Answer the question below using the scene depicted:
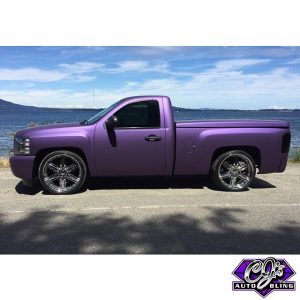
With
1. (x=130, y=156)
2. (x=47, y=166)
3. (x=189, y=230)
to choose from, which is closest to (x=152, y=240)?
(x=189, y=230)

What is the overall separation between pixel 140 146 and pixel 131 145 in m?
0.16

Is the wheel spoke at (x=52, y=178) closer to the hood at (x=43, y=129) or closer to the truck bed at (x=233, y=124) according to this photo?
the hood at (x=43, y=129)

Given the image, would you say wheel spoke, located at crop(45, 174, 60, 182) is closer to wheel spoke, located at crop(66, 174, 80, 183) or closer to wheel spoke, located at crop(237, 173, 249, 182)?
wheel spoke, located at crop(66, 174, 80, 183)

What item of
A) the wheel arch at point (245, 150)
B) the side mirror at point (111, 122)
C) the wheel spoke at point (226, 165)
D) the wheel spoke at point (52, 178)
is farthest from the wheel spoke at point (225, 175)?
the wheel spoke at point (52, 178)

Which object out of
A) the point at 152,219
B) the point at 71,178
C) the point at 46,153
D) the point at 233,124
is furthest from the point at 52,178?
the point at 233,124

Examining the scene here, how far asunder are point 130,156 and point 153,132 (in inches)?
23.1

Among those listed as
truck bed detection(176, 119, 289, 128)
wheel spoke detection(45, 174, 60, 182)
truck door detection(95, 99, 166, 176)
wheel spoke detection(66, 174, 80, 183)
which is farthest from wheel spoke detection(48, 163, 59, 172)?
truck bed detection(176, 119, 289, 128)

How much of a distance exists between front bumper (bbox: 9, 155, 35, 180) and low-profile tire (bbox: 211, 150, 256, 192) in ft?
10.7

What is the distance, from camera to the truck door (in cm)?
707

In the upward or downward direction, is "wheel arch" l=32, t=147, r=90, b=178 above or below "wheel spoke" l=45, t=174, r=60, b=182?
above

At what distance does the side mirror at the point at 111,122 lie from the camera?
6.91 m

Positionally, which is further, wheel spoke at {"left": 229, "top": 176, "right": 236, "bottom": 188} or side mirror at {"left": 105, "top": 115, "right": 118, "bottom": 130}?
wheel spoke at {"left": 229, "top": 176, "right": 236, "bottom": 188}

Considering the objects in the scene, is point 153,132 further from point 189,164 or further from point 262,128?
point 262,128

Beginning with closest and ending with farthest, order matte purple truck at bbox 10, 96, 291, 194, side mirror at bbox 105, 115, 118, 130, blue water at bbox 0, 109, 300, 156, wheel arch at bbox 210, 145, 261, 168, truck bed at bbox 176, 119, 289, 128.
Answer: side mirror at bbox 105, 115, 118, 130, matte purple truck at bbox 10, 96, 291, 194, truck bed at bbox 176, 119, 289, 128, wheel arch at bbox 210, 145, 261, 168, blue water at bbox 0, 109, 300, 156
